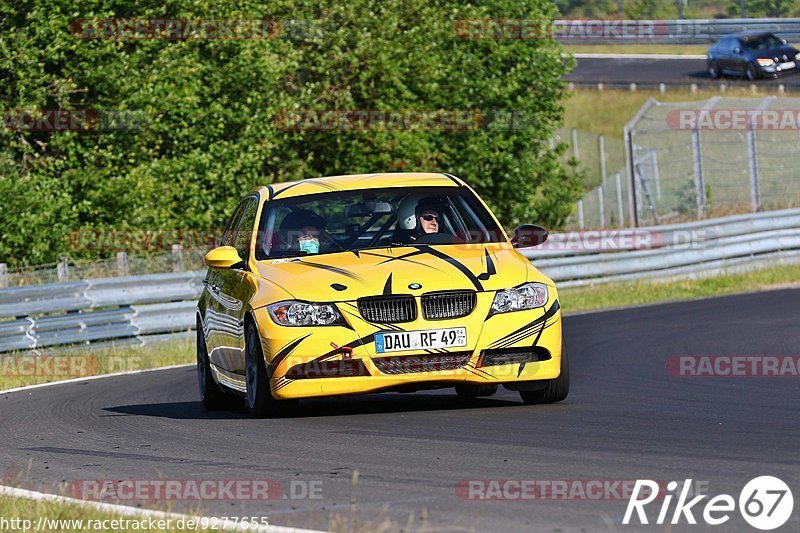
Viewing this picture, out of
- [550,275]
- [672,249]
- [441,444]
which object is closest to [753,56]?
[672,249]

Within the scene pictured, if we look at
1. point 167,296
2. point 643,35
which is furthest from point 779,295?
point 643,35

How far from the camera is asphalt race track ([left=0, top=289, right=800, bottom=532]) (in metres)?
5.96

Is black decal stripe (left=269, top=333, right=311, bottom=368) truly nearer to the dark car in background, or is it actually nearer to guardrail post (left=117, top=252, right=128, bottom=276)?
guardrail post (left=117, top=252, right=128, bottom=276)

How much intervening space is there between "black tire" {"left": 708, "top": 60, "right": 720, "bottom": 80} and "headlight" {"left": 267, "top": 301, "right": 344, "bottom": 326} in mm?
44113

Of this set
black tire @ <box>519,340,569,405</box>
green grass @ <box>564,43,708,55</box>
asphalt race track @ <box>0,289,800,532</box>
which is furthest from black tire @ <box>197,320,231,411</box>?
green grass @ <box>564,43,708,55</box>

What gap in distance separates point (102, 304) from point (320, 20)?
16.9 metres

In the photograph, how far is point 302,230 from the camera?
10.2 meters

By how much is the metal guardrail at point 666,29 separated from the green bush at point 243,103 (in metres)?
22.2

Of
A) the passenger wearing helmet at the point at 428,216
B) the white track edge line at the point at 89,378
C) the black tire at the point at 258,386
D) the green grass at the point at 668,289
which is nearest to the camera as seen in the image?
the black tire at the point at 258,386

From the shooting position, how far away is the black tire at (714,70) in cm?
5146

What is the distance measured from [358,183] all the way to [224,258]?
1193 millimetres

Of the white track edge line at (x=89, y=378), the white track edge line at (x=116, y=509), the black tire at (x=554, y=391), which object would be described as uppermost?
the white track edge line at (x=116, y=509)

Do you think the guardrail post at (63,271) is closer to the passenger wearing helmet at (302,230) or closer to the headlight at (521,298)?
the passenger wearing helmet at (302,230)

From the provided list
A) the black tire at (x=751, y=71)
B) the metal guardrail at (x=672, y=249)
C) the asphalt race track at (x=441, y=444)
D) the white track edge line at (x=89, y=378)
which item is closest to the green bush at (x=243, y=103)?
the metal guardrail at (x=672, y=249)
